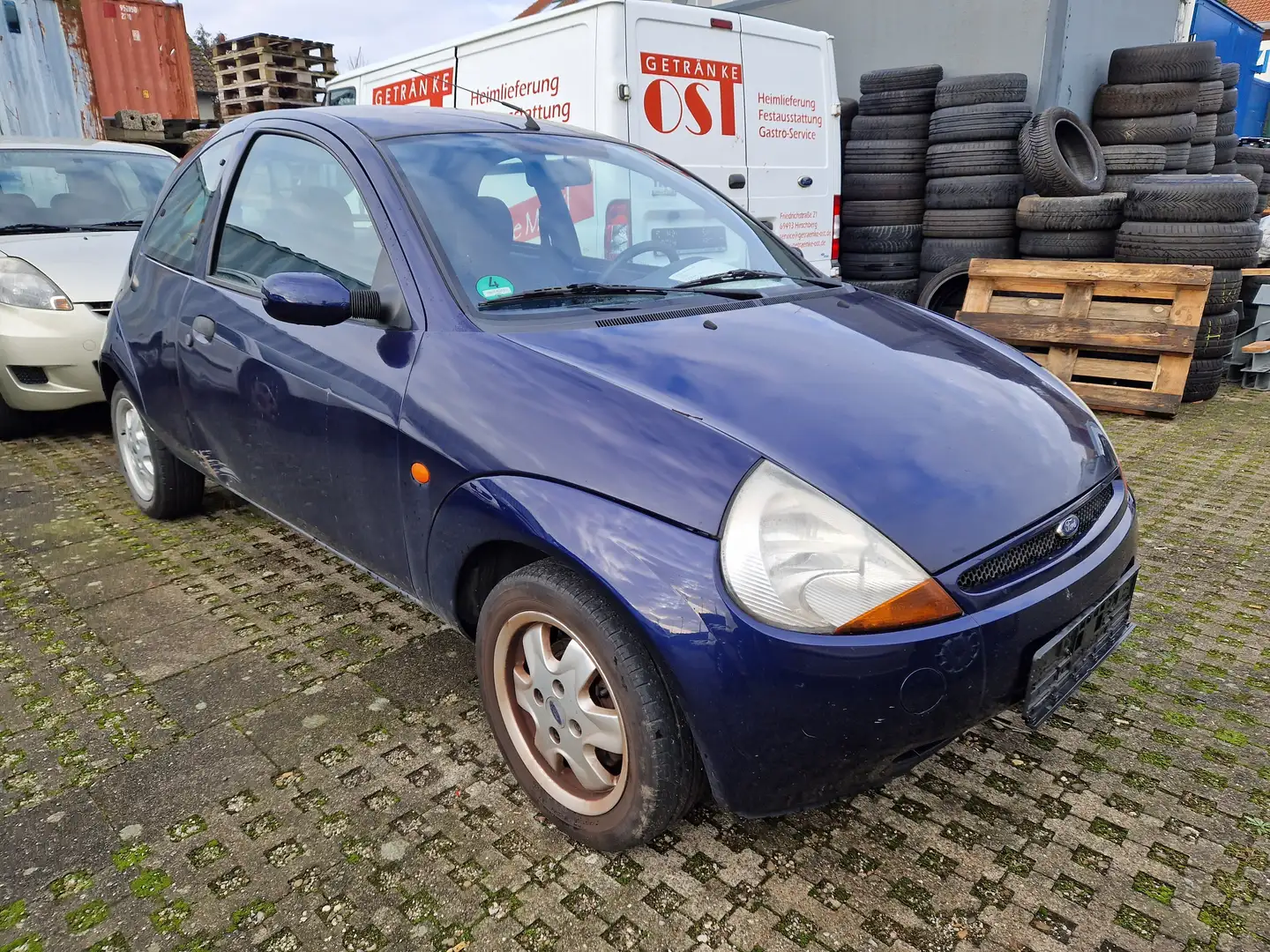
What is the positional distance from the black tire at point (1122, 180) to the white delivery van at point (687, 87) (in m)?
2.35

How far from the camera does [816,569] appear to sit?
1.69 m

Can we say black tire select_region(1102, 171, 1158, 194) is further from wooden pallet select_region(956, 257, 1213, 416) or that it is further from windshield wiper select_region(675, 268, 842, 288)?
windshield wiper select_region(675, 268, 842, 288)

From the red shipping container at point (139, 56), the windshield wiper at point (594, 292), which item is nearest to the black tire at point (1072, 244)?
the windshield wiper at point (594, 292)

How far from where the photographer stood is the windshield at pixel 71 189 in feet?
18.5

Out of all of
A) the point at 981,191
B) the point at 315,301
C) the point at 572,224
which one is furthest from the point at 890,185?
the point at 315,301

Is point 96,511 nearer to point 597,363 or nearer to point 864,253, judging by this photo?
point 597,363

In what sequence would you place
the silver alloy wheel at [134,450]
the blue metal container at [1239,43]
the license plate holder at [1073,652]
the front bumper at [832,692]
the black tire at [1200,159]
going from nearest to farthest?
the front bumper at [832,692] < the license plate holder at [1073,652] < the silver alloy wheel at [134,450] < the black tire at [1200,159] < the blue metal container at [1239,43]

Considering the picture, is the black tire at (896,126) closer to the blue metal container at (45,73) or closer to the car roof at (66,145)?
the car roof at (66,145)

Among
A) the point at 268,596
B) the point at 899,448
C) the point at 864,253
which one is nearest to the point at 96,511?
the point at 268,596

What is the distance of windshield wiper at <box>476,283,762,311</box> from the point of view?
233 centimetres

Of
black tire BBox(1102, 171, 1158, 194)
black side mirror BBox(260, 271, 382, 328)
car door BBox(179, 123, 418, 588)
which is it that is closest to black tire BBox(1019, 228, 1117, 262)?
black tire BBox(1102, 171, 1158, 194)

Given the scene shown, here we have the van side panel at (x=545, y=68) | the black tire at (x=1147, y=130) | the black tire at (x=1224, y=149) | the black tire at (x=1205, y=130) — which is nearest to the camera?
the van side panel at (x=545, y=68)

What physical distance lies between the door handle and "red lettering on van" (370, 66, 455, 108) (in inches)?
156

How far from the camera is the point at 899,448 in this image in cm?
189
